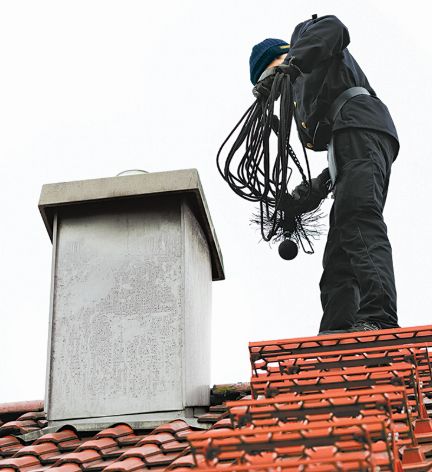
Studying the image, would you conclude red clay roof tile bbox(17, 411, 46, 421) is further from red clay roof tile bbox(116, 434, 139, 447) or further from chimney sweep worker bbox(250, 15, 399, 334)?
chimney sweep worker bbox(250, 15, 399, 334)

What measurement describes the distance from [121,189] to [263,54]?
139cm

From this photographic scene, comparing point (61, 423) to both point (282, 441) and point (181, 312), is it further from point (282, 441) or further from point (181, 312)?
point (282, 441)

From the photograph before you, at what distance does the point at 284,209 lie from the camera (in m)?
5.74

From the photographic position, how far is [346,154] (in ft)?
17.4

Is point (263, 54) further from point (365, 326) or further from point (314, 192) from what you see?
point (365, 326)

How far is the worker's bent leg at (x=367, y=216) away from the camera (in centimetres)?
477

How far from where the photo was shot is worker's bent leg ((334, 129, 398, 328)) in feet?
15.7

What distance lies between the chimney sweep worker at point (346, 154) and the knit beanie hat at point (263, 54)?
0.35m

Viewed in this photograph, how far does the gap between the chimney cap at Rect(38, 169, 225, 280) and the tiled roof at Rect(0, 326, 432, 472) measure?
1096 millimetres

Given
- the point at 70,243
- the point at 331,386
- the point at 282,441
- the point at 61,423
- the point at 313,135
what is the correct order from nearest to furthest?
the point at 282,441 → the point at 331,386 → the point at 61,423 → the point at 70,243 → the point at 313,135

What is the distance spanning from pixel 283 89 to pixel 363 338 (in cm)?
152

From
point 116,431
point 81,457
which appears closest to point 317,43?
point 116,431

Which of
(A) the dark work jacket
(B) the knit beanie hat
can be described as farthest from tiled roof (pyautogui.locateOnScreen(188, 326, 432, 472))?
(B) the knit beanie hat

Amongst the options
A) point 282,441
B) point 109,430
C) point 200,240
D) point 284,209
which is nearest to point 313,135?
point 284,209
